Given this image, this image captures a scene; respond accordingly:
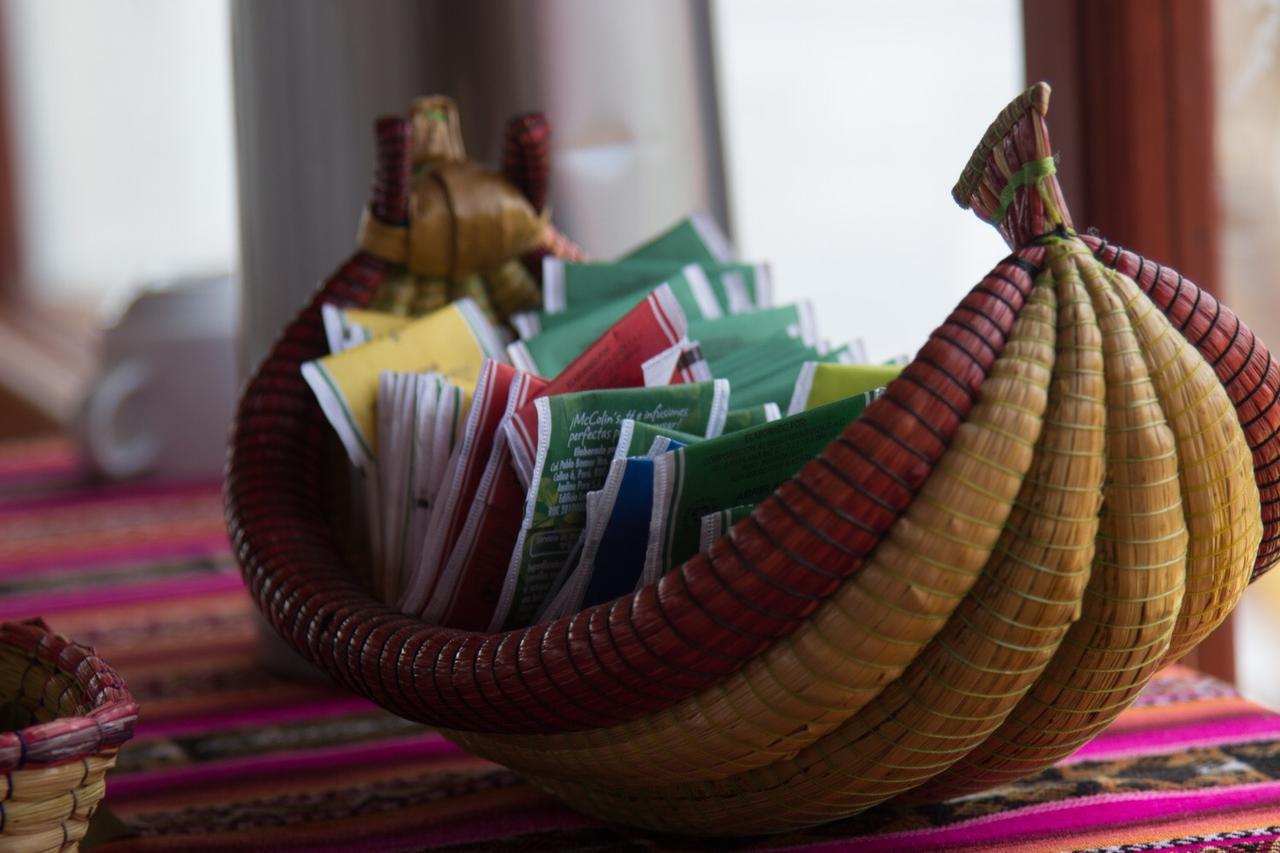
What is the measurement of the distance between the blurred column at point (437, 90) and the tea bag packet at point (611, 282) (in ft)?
0.44

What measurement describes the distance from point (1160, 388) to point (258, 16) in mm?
520

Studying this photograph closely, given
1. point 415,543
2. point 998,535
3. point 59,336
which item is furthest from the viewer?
point 59,336

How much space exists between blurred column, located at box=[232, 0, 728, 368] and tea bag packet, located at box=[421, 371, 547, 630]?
0.93 feet

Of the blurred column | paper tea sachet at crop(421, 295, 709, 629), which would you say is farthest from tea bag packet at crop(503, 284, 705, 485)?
the blurred column

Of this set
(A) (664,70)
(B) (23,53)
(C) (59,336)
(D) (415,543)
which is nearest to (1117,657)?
(D) (415,543)

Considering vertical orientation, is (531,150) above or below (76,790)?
above

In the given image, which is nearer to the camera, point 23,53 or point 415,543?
point 415,543

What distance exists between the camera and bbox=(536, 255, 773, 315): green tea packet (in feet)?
1.98

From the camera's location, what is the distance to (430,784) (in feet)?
1.85

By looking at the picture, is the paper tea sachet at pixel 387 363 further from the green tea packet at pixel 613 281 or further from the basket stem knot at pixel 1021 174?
the basket stem knot at pixel 1021 174

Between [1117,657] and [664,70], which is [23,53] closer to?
[664,70]

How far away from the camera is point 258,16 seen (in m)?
0.71

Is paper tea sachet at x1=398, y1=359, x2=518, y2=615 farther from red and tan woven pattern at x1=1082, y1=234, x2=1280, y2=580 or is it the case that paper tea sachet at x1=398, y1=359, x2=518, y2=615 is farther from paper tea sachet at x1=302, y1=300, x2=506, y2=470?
red and tan woven pattern at x1=1082, y1=234, x2=1280, y2=580

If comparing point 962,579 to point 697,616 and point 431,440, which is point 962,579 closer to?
point 697,616
